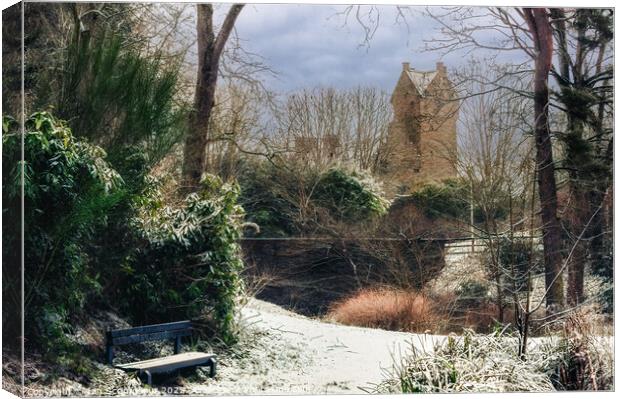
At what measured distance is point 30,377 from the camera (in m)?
6.39

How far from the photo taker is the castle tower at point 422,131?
7395 millimetres

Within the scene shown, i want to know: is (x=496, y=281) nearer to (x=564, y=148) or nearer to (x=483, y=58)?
(x=564, y=148)

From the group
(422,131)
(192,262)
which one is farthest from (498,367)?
(192,262)

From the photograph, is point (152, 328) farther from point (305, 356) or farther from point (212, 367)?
point (305, 356)

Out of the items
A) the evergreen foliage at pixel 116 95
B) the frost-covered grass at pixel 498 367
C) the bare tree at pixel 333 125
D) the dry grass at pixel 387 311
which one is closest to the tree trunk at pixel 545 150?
the frost-covered grass at pixel 498 367

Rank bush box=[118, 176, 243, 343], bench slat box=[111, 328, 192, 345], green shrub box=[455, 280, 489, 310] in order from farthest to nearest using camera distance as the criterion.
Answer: green shrub box=[455, 280, 489, 310], bush box=[118, 176, 243, 343], bench slat box=[111, 328, 192, 345]

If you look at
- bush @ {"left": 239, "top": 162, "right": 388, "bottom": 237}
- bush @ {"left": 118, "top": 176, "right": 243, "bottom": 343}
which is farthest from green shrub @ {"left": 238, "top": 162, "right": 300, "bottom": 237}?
bush @ {"left": 118, "top": 176, "right": 243, "bottom": 343}

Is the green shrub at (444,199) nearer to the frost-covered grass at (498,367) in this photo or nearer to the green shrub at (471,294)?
the green shrub at (471,294)

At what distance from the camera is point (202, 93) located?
7148 millimetres

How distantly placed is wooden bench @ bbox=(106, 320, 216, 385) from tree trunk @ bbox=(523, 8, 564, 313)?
9.55ft

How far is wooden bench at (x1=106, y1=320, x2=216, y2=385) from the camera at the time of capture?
667 centimetres

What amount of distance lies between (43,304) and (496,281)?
3.67 m

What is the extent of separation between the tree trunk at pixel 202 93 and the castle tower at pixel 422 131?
4.91 feet

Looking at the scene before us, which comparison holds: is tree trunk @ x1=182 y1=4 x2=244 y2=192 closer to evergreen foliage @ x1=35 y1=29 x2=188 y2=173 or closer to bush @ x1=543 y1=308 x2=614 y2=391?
evergreen foliage @ x1=35 y1=29 x2=188 y2=173
